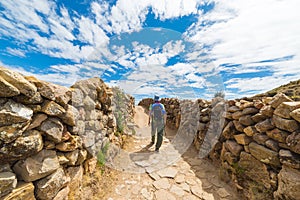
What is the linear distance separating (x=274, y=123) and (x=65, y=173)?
14.1 feet

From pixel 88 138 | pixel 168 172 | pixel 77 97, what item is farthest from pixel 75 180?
pixel 168 172

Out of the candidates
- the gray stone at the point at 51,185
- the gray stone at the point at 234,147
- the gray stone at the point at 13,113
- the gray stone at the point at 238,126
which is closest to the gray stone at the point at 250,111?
the gray stone at the point at 238,126

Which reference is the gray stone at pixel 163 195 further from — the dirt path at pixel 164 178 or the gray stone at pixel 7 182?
the gray stone at pixel 7 182

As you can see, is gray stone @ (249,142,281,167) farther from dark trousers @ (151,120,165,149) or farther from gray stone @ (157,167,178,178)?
dark trousers @ (151,120,165,149)

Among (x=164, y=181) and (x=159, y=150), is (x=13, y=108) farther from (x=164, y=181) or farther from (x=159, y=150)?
(x=159, y=150)

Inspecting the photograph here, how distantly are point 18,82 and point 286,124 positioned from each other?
448cm

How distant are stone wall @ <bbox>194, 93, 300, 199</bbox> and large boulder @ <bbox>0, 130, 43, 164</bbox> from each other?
13.7 feet

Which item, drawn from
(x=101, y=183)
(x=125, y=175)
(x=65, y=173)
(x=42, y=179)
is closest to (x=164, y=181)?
(x=125, y=175)

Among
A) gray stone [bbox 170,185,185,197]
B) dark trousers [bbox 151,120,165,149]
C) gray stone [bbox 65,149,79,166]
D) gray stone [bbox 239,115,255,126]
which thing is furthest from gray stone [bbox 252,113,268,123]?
gray stone [bbox 65,149,79,166]

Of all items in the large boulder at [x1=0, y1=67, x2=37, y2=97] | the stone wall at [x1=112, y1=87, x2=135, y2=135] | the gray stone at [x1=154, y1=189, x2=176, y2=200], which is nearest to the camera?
the large boulder at [x1=0, y1=67, x2=37, y2=97]

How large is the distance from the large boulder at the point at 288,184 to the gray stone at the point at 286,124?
713mm

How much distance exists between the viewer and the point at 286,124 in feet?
8.99

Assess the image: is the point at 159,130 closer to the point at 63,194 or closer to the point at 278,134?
the point at 278,134

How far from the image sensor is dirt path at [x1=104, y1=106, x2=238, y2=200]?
361 cm
